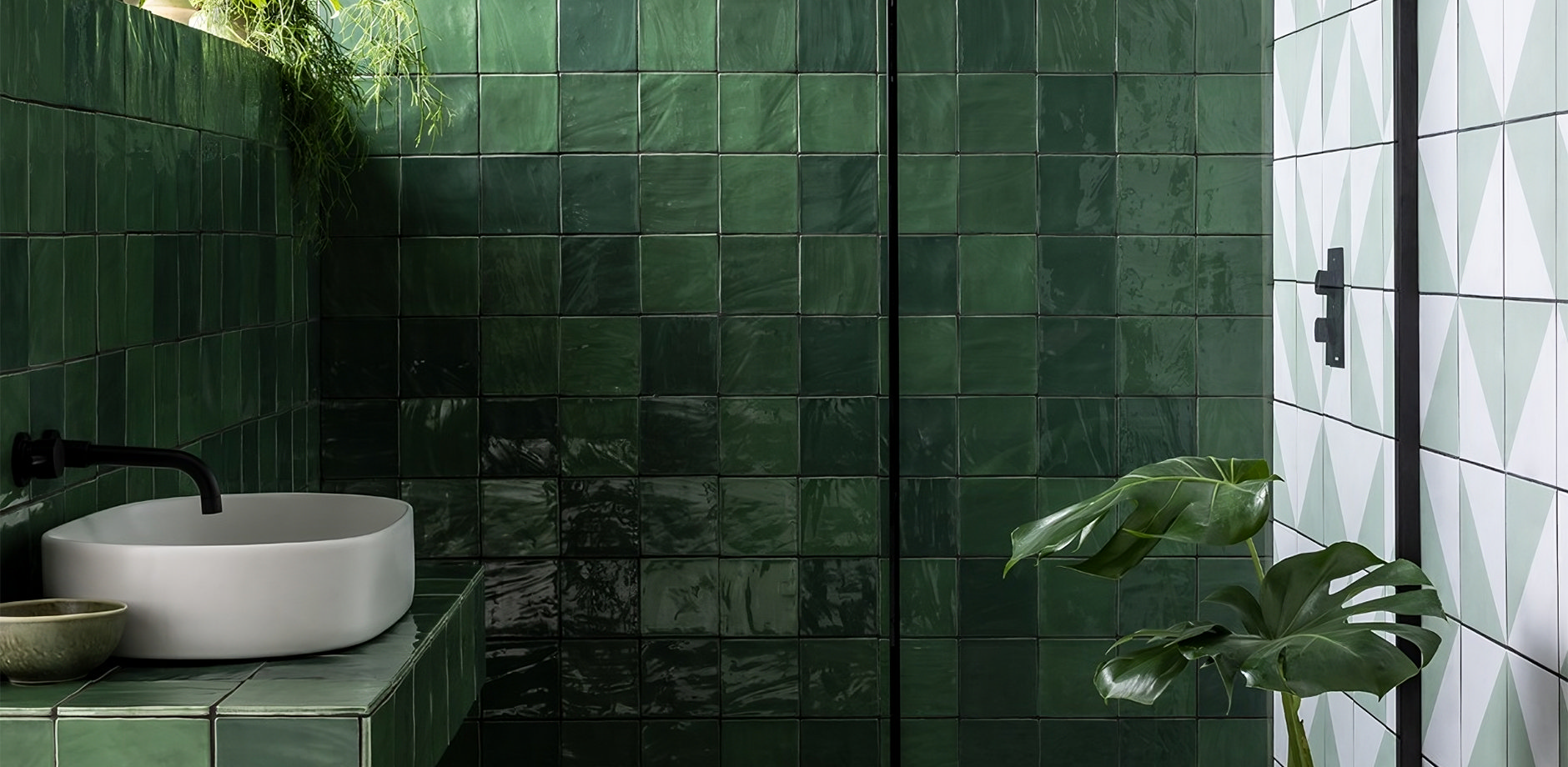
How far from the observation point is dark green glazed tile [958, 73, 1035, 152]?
1534mm

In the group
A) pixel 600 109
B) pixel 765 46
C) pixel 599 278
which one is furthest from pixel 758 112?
pixel 599 278

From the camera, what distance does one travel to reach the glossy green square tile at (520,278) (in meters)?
2.67

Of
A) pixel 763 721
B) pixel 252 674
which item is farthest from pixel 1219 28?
pixel 763 721

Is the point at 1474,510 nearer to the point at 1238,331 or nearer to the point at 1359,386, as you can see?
the point at 1359,386

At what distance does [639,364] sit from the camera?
2688 mm

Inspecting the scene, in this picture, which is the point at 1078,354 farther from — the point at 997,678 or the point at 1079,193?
the point at 997,678

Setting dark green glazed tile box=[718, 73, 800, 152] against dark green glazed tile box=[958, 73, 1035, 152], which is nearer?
dark green glazed tile box=[958, 73, 1035, 152]

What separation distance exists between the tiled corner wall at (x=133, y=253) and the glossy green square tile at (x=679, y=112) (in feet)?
2.24

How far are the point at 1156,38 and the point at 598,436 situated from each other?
154 cm

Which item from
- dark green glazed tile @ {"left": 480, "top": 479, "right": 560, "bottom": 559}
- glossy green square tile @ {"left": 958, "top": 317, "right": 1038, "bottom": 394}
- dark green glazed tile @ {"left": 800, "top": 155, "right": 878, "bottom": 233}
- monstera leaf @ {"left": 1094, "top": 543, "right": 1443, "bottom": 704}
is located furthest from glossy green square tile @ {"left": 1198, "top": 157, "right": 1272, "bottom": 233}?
dark green glazed tile @ {"left": 480, "top": 479, "right": 560, "bottom": 559}

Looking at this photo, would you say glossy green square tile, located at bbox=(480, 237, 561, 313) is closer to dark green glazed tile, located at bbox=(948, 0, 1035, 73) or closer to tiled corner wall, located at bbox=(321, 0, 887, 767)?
tiled corner wall, located at bbox=(321, 0, 887, 767)

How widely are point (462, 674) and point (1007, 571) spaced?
840 millimetres

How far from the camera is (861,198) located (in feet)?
8.71

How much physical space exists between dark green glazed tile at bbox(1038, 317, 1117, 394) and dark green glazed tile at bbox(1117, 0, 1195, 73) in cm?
28
